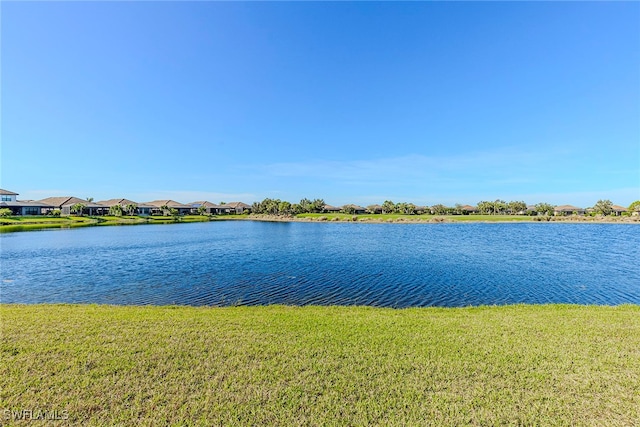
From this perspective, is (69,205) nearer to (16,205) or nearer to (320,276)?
(16,205)

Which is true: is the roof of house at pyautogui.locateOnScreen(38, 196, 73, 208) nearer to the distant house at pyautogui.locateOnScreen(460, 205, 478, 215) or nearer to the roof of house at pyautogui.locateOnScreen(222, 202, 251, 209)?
the roof of house at pyautogui.locateOnScreen(222, 202, 251, 209)

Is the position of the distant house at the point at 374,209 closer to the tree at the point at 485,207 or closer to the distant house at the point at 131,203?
the tree at the point at 485,207

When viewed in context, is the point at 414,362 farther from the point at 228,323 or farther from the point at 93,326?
the point at 93,326

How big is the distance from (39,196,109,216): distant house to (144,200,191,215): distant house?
14.4 meters

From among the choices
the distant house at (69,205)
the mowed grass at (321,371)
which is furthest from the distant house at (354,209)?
the mowed grass at (321,371)

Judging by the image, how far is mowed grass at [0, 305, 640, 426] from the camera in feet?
12.6

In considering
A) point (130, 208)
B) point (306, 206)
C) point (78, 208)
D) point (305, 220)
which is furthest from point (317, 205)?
point (78, 208)

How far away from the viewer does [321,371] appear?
478cm

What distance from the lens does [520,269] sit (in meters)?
18.4

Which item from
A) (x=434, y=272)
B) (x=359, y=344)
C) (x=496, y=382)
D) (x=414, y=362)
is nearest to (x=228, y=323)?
A: (x=359, y=344)

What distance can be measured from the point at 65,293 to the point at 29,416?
12.5m

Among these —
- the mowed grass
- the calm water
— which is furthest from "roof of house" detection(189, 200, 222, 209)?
the mowed grass

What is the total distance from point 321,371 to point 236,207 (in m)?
120

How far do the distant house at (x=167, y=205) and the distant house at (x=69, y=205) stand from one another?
567 inches
